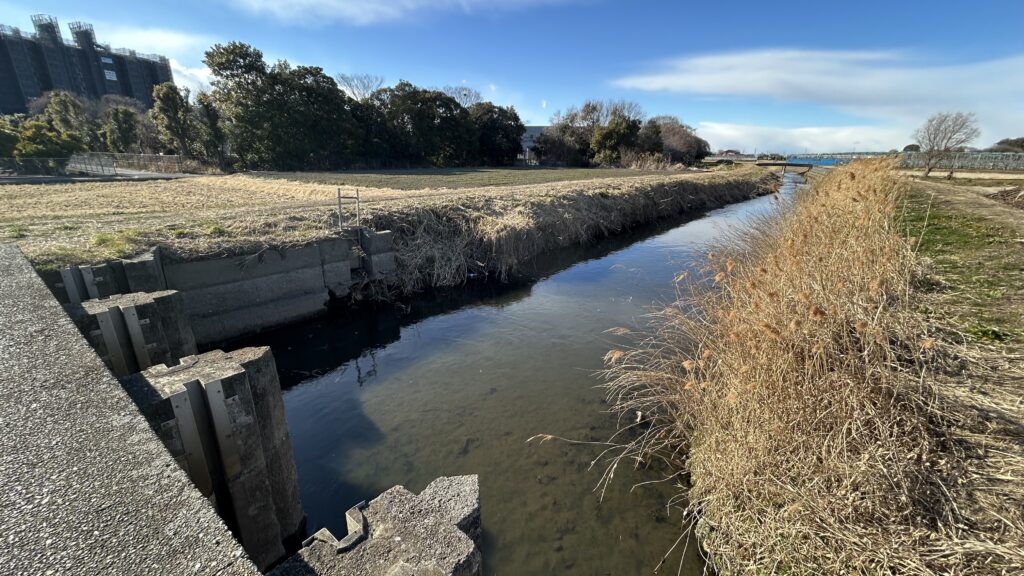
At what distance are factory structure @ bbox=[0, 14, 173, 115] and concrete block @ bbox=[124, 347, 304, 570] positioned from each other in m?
125

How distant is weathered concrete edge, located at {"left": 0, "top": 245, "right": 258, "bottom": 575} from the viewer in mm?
1462

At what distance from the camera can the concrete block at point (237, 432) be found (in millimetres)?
3025

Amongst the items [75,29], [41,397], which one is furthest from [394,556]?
[75,29]

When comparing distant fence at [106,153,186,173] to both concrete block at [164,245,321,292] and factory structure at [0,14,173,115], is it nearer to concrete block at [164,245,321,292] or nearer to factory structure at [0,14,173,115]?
concrete block at [164,245,321,292]

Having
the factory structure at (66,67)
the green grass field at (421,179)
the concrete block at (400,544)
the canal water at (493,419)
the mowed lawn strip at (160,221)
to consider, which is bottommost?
the canal water at (493,419)

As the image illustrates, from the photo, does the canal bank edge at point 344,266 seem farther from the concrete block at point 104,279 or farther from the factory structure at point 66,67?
the factory structure at point 66,67

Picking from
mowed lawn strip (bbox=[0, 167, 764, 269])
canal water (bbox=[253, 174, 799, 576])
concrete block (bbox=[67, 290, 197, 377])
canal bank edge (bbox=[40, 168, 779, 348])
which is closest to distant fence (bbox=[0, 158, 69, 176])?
mowed lawn strip (bbox=[0, 167, 764, 269])

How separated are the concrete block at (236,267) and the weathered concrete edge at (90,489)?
5779 mm

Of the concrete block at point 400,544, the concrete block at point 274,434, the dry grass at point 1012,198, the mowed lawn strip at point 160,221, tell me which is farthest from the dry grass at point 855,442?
the dry grass at point 1012,198

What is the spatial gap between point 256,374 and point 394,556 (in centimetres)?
225

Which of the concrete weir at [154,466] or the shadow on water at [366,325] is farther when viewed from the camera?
the shadow on water at [366,325]

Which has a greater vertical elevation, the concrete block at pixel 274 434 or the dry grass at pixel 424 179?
the dry grass at pixel 424 179

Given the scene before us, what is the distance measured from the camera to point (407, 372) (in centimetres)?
736

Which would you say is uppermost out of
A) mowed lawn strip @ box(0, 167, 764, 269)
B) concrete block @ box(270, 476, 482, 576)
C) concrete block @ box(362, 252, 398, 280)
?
mowed lawn strip @ box(0, 167, 764, 269)
